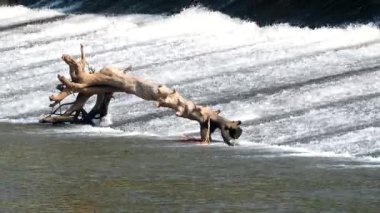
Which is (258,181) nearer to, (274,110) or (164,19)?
(274,110)

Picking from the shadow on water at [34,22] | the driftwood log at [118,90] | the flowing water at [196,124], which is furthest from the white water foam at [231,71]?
the shadow on water at [34,22]

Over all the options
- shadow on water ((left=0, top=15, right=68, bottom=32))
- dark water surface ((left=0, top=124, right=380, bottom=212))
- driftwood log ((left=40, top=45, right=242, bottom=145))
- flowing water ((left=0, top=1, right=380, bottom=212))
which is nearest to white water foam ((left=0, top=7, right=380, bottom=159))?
flowing water ((left=0, top=1, right=380, bottom=212))

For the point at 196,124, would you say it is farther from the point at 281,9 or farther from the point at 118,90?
the point at 281,9

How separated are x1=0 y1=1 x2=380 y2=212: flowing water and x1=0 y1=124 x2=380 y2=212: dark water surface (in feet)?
0.08

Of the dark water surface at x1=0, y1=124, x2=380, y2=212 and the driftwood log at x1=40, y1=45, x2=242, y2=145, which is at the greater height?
the driftwood log at x1=40, y1=45, x2=242, y2=145

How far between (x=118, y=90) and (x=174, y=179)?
7.41m

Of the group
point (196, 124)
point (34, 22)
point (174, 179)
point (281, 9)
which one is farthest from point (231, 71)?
point (34, 22)

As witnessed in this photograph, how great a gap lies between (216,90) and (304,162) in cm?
830

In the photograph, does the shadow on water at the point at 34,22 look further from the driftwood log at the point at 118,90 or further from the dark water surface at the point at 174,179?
the dark water surface at the point at 174,179

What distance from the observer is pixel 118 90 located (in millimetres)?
25875

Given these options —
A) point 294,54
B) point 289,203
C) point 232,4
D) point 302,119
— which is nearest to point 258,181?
point 289,203

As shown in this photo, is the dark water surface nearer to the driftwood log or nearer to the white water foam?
the driftwood log

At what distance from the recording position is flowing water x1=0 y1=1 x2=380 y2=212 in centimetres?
1750

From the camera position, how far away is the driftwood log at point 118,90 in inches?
917
